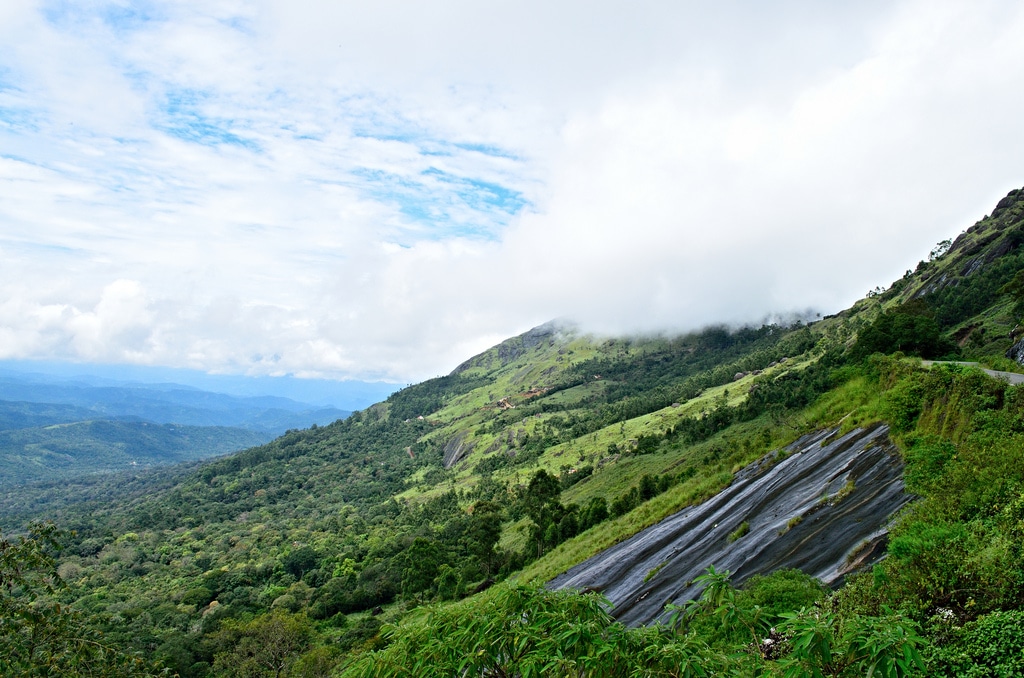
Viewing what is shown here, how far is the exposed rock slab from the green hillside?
1.79 metres

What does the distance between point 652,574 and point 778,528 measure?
8492mm

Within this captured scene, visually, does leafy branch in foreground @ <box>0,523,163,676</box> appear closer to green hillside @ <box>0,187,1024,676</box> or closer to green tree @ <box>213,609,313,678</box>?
green hillside @ <box>0,187,1024,676</box>

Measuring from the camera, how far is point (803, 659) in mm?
7152

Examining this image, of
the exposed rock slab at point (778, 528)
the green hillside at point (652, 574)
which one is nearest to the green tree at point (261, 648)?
the green hillside at point (652, 574)

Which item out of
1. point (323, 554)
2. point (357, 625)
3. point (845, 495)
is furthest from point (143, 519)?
point (845, 495)

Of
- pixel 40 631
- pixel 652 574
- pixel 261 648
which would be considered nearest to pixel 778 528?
pixel 652 574

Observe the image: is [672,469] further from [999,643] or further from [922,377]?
[999,643]

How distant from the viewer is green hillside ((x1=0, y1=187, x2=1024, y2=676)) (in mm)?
9094

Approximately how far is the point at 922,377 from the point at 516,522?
86261 mm

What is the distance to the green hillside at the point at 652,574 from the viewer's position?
9094 millimetres

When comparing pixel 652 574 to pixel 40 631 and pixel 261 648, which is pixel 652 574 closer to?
pixel 40 631

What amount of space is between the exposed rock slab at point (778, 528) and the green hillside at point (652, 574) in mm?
1786

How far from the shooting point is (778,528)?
2508cm

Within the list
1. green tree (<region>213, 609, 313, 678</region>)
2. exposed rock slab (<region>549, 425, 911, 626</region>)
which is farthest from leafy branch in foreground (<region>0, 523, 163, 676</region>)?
green tree (<region>213, 609, 313, 678</region>)
